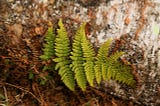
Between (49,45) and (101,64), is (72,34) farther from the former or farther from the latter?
(101,64)

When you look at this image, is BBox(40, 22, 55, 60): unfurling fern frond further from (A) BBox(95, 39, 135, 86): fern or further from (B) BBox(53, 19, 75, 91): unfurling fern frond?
(A) BBox(95, 39, 135, 86): fern

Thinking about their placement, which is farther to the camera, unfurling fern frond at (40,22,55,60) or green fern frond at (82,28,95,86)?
unfurling fern frond at (40,22,55,60)

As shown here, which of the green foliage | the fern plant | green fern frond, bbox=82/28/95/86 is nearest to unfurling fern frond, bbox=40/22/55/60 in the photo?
the green foliage

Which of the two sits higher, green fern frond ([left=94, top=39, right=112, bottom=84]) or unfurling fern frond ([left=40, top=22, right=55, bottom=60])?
unfurling fern frond ([left=40, top=22, right=55, bottom=60])

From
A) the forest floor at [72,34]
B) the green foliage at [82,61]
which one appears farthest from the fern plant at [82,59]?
the forest floor at [72,34]

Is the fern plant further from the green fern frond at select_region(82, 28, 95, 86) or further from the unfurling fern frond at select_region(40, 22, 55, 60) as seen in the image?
the unfurling fern frond at select_region(40, 22, 55, 60)

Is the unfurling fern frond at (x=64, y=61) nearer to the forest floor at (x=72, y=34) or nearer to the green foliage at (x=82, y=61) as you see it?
the green foliage at (x=82, y=61)

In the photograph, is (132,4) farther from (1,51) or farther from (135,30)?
(1,51)

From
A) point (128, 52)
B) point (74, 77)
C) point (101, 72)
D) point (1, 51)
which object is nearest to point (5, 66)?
point (1, 51)
